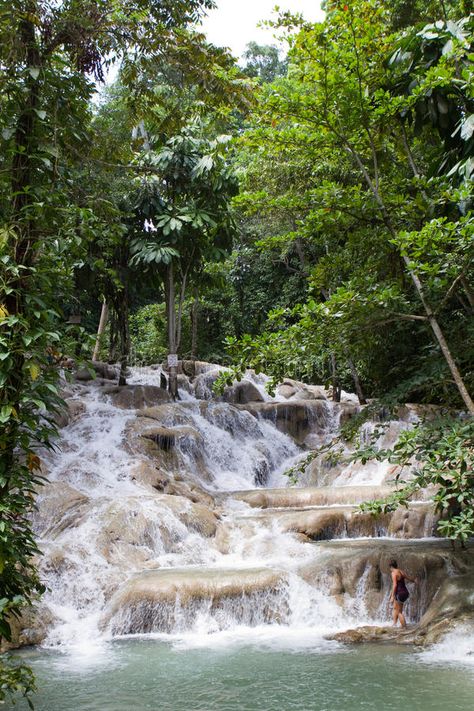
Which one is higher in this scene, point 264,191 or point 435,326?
point 264,191

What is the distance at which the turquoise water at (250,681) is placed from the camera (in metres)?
5.63

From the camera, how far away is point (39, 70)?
4051mm

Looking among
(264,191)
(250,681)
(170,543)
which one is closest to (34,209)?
(264,191)

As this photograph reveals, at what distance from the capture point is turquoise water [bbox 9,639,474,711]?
5633 mm

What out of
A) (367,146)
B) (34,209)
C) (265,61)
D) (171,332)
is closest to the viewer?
(34,209)

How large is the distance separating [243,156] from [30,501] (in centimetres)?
2030

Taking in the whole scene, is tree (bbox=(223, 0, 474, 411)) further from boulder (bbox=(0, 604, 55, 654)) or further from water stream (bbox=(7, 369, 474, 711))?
boulder (bbox=(0, 604, 55, 654))

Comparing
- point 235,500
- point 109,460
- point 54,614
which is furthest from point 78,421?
point 54,614

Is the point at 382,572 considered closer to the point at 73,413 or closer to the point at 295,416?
the point at 73,413

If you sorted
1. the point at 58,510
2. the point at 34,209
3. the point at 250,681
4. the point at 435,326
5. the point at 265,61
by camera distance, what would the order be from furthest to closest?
the point at 265,61 → the point at 58,510 → the point at 435,326 → the point at 250,681 → the point at 34,209

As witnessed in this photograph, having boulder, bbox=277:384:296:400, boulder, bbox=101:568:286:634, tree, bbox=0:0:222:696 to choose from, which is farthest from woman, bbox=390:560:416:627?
boulder, bbox=277:384:296:400

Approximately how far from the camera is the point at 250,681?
6.23m

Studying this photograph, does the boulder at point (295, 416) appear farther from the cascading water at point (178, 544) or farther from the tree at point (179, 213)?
the tree at point (179, 213)

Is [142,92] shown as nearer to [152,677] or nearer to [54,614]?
[152,677]
